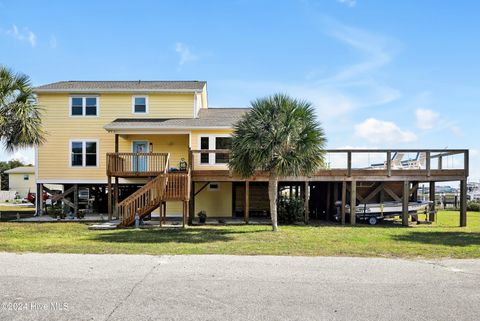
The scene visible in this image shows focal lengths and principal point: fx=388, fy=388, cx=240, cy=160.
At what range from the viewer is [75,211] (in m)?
20.5

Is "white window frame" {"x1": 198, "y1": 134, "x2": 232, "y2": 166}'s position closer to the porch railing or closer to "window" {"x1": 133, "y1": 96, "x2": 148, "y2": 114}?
the porch railing

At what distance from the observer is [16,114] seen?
14328mm

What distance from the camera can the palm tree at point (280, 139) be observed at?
13344mm

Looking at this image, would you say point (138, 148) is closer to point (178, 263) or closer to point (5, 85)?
point (5, 85)

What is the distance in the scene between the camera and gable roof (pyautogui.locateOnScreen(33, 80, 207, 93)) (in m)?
21.1

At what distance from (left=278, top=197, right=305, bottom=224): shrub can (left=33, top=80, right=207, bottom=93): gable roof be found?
811 centimetres

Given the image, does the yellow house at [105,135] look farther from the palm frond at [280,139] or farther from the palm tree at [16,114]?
the palm frond at [280,139]

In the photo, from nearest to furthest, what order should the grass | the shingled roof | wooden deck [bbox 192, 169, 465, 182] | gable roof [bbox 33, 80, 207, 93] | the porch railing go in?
the grass
the porch railing
wooden deck [bbox 192, 169, 465, 182]
the shingled roof
gable roof [bbox 33, 80, 207, 93]

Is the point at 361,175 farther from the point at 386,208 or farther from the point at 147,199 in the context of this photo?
the point at 147,199

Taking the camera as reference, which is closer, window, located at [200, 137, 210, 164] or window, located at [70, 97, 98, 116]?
window, located at [200, 137, 210, 164]

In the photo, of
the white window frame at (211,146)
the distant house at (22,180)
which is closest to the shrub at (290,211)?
the white window frame at (211,146)

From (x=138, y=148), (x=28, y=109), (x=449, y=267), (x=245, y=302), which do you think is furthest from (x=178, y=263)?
(x=138, y=148)

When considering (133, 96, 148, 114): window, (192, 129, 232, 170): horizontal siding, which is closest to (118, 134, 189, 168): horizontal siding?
(192, 129, 232, 170): horizontal siding

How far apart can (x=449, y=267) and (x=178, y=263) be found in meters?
5.91
